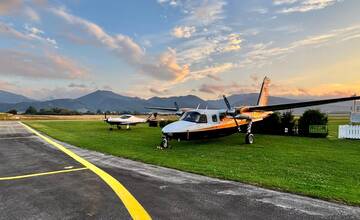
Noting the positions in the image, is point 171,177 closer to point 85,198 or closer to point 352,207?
point 85,198

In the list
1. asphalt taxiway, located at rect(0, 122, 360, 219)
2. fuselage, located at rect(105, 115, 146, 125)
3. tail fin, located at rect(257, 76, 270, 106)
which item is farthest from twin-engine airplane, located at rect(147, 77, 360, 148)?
fuselage, located at rect(105, 115, 146, 125)

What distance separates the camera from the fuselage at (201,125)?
65.0ft

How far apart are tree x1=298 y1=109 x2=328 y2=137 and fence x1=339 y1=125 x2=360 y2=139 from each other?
2.42 metres

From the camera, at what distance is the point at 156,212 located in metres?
6.29

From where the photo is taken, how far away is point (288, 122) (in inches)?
1205

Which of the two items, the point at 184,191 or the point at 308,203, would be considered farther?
the point at 184,191

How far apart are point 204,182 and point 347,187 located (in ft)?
14.4

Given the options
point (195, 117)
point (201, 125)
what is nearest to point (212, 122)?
point (201, 125)

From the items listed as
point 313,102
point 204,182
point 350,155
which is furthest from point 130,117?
point 204,182

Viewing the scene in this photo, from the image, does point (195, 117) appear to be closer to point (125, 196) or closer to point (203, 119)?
point (203, 119)

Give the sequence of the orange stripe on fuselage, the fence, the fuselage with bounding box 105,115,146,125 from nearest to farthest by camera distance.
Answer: the orange stripe on fuselage < the fence < the fuselage with bounding box 105,115,146,125

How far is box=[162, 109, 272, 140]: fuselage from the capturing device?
19812mm

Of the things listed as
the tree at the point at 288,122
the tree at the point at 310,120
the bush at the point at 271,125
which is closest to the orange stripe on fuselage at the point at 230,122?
the bush at the point at 271,125

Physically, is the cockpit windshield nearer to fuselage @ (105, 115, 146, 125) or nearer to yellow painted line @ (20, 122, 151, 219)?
yellow painted line @ (20, 122, 151, 219)
